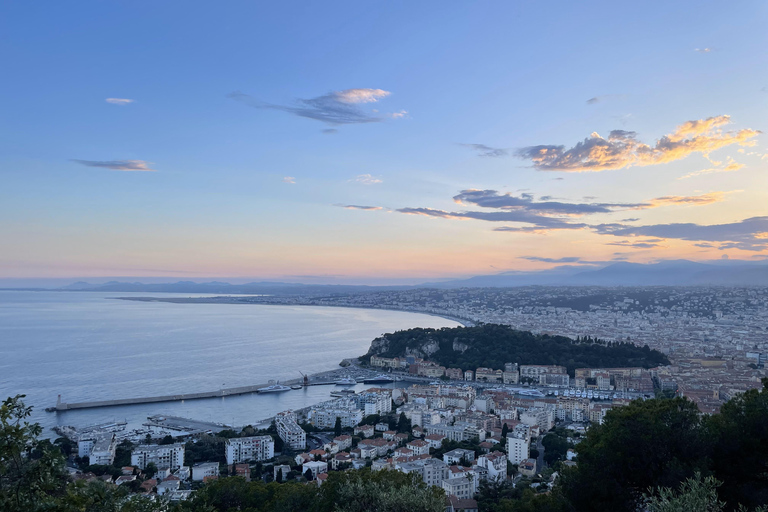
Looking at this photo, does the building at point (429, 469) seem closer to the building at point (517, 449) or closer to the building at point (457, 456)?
the building at point (457, 456)

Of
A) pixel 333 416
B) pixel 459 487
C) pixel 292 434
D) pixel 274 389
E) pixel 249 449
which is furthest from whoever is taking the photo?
pixel 274 389

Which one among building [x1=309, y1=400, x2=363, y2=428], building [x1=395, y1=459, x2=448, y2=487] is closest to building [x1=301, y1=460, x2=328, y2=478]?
building [x1=395, y1=459, x2=448, y2=487]

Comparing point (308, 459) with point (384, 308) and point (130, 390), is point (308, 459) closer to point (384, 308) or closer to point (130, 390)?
point (130, 390)

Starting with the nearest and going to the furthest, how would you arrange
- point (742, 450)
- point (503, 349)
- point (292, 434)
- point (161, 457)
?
point (742, 450) < point (161, 457) < point (292, 434) < point (503, 349)

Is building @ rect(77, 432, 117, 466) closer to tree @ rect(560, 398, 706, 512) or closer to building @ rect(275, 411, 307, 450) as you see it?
building @ rect(275, 411, 307, 450)

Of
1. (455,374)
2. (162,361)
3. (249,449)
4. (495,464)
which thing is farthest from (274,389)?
(495,464)

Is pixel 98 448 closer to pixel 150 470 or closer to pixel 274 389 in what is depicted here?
pixel 150 470
